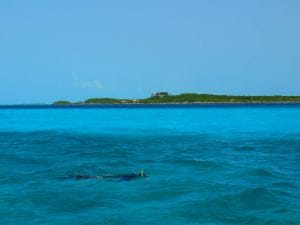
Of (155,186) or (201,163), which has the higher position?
(201,163)

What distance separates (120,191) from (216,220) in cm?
467

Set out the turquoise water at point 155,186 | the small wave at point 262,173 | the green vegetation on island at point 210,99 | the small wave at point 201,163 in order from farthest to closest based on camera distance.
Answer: the green vegetation on island at point 210,99 < the small wave at point 201,163 < the small wave at point 262,173 < the turquoise water at point 155,186

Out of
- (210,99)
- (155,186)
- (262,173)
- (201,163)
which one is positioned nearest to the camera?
(155,186)

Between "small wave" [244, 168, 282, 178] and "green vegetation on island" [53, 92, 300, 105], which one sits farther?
"green vegetation on island" [53, 92, 300, 105]

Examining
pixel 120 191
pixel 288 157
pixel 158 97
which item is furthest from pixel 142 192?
pixel 158 97

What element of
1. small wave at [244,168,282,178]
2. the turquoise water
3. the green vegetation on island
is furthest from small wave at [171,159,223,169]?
the green vegetation on island

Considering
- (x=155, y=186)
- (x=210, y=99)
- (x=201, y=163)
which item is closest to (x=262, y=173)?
(x=201, y=163)

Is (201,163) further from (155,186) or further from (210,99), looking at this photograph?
(210,99)

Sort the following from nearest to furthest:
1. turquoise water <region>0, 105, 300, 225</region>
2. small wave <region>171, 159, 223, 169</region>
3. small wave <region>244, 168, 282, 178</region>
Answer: turquoise water <region>0, 105, 300, 225</region>, small wave <region>244, 168, 282, 178</region>, small wave <region>171, 159, 223, 169</region>

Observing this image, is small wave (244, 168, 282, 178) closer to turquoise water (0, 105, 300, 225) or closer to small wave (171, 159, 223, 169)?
turquoise water (0, 105, 300, 225)

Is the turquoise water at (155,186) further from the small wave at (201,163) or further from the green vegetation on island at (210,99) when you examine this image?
the green vegetation on island at (210,99)

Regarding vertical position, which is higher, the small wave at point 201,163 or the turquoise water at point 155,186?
the small wave at point 201,163

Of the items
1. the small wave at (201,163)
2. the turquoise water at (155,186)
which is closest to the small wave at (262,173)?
the turquoise water at (155,186)

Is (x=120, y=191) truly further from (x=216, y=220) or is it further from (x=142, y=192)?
(x=216, y=220)
